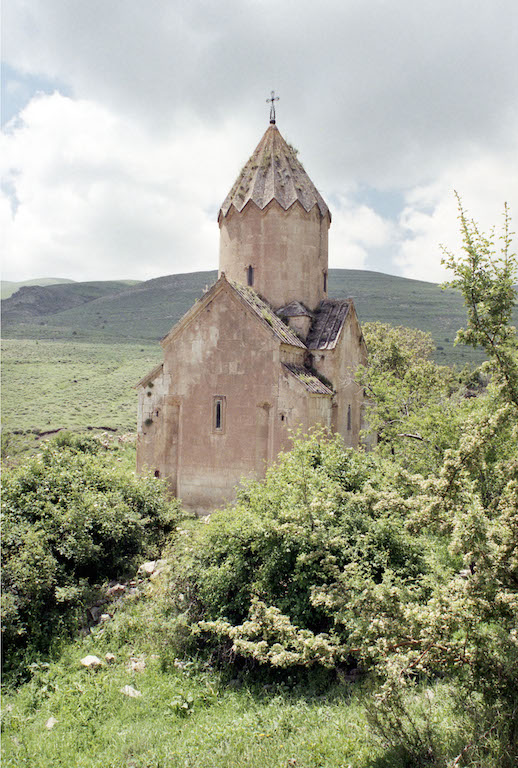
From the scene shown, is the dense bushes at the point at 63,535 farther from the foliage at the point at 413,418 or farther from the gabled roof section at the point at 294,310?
the gabled roof section at the point at 294,310

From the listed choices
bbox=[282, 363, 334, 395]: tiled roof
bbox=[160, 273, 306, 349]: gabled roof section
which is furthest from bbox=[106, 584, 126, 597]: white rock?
bbox=[160, 273, 306, 349]: gabled roof section

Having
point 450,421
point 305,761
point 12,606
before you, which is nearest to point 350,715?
point 305,761

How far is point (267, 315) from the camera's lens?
45.4ft

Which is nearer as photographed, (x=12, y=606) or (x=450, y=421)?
(x=12, y=606)

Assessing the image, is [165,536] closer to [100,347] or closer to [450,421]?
[450,421]

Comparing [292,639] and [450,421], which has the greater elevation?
[450,421]

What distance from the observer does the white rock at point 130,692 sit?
23.8ft

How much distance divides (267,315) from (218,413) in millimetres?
2652

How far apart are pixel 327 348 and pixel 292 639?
29.3 feet

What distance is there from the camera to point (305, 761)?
5527 millimetres

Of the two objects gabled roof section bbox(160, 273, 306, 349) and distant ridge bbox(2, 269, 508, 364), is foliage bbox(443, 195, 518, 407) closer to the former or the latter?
gabled roof section bbox(160, 273, 306, 349)

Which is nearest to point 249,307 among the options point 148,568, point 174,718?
point 148,568

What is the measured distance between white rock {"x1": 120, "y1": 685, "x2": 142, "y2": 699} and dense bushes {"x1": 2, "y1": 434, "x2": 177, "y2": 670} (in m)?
1.92

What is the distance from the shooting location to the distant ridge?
199 feet
